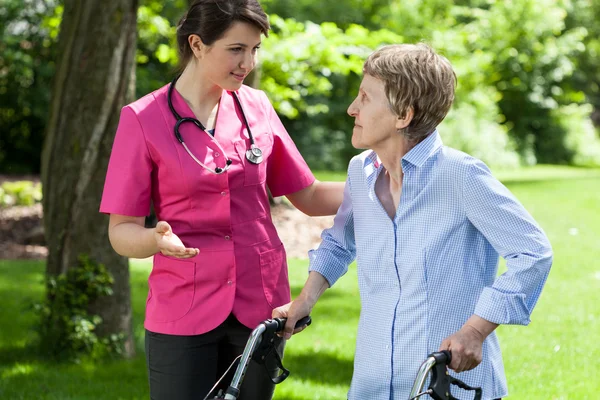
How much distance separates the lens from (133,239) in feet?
9.74

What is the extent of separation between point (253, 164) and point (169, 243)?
0.56m

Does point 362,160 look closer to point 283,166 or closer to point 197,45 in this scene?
point 283,166

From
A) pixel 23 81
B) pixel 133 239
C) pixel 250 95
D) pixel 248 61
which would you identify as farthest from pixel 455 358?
pixel 23 81

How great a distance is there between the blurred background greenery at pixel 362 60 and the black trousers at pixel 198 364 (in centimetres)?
892

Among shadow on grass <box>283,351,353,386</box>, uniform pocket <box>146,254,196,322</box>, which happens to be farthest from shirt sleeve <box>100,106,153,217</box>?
shadow on grass <box>283,351,353,386</box>

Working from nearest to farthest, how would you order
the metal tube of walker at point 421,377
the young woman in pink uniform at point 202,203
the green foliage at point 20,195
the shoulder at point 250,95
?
the metal tube of walker at point 421,377 → the young woman in pink uniform at point 202,203 → the shoulder at point 250,95 → the green foliage at point 20,195

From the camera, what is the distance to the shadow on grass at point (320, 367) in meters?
6.02

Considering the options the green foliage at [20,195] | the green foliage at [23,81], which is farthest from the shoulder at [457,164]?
the green foliage at [23,81]

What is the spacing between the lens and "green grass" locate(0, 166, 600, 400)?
5.64 meters

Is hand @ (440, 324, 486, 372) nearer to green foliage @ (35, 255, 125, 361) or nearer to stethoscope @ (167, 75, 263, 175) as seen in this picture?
stethoscope @ (167, 75, 263, 175)

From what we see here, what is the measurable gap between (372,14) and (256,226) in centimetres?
2284

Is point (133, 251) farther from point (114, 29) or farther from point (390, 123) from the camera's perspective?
point (114, 29)

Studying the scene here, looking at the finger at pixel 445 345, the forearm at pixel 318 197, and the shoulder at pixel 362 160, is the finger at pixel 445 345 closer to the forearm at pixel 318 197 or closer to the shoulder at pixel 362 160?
the shoulder at pixel 362 160

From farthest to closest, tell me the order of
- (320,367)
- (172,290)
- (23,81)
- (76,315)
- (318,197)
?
(23,81), (320,367), (76,315), (318,197), (172,290)
